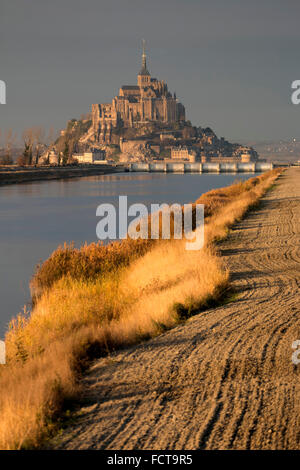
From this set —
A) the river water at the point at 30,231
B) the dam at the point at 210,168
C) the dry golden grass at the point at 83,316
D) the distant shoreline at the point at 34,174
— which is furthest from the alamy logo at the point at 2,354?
the dam at the point at 210,168

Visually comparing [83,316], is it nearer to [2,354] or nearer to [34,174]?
[2,354]

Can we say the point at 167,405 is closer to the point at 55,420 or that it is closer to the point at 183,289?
the point at 55,420

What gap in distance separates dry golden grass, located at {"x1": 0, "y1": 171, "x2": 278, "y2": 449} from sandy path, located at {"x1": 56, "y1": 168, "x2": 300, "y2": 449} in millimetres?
239

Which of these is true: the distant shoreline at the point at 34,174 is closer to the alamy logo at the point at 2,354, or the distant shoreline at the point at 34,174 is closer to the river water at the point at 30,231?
the river water at the point at 30,231

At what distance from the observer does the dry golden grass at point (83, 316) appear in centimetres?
450

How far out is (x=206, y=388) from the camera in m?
4.94

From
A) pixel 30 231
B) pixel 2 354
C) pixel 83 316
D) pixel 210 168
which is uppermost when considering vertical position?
pixel 210 168

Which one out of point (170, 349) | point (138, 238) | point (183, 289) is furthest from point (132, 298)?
point (138, 238)

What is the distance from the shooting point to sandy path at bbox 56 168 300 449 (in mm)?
4090

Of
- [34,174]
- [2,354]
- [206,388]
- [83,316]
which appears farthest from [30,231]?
[34,174]

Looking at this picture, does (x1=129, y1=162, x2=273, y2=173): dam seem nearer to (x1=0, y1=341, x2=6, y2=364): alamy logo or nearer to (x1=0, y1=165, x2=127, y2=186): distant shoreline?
(x1=0, y1=165, x2=127, y2=186): distant shoreline

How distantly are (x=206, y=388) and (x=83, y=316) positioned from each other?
302 cm

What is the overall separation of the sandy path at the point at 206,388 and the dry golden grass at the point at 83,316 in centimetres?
24

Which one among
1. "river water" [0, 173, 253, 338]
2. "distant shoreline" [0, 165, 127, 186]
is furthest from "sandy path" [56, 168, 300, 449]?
A: "distant shoreline" [0, 165, 127, 186]
